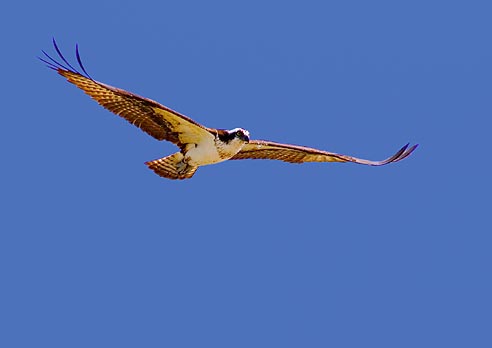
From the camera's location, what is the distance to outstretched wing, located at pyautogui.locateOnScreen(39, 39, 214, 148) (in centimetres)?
2252

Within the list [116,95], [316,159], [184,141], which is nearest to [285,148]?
[316,159]

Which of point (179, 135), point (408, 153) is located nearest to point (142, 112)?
point (179, 135)

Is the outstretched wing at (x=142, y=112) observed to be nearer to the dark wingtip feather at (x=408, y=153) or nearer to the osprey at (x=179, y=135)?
the osprey at (x=179, y=135)

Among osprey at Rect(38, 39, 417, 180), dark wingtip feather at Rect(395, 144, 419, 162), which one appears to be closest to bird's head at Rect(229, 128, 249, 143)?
osprey at Rect(38, 39, 417, 180)

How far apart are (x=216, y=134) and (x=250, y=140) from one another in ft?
5.02

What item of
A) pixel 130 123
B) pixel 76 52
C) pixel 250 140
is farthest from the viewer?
pixel 250 140

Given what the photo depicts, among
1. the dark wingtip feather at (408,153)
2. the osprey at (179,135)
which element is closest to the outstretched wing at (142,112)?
the osprey at (179,135)

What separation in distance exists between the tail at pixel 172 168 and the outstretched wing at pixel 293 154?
136 centimetres

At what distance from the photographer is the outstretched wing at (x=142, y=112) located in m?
22.5

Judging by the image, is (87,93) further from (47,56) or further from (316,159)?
(316,159)

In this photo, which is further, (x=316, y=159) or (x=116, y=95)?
(x=316, y=159)

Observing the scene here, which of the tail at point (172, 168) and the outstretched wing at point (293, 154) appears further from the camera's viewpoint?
the outstretched wing at point (293, 154)

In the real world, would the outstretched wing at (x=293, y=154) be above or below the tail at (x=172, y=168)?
above

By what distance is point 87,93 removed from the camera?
2275cm
